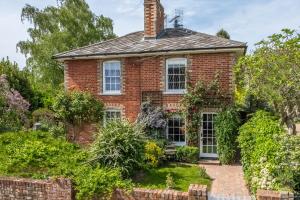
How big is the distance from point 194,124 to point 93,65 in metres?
6.95

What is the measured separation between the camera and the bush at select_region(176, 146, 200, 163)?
1596 centimetres

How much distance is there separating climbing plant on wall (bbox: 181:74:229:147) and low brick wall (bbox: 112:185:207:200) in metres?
9.06

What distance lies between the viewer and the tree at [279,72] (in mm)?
13184

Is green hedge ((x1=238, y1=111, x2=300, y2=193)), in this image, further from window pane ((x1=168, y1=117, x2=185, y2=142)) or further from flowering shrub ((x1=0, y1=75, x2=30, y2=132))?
flowering shrub ((x1=0, y1=75, x2=30, y2=132))

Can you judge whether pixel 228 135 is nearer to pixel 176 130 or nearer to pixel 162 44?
pixel 176 130

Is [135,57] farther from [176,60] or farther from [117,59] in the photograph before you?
[176,60]

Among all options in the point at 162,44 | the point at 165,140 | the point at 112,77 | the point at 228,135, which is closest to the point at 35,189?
the point at 165,140

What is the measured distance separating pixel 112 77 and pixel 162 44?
352 centimetres

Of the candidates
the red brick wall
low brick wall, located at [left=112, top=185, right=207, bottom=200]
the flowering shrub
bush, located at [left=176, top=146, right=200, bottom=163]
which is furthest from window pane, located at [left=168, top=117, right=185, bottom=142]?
low brick wall, located at [left=112, top=185, right=207, bottom=200]

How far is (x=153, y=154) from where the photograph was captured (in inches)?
567

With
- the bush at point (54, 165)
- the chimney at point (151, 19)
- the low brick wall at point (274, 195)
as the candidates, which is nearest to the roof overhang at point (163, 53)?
the chimney at point (151, 19)

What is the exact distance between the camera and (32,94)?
2767 cm

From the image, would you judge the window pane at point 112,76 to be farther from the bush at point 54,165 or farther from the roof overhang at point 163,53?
the bush at point 54,165

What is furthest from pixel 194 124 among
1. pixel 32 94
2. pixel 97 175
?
pixel 32 94
